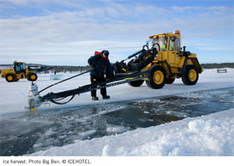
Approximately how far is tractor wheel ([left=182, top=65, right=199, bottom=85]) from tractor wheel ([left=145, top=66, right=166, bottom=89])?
1.78 meters

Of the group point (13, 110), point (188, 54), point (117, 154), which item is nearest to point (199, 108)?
point (117, 154)

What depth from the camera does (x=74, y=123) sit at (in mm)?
3244

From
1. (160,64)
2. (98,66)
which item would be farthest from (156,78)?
(98,66)

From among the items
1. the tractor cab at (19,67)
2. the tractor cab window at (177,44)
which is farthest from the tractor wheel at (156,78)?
the tractor cab at (19,67)

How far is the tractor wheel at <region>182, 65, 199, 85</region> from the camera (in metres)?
8.75

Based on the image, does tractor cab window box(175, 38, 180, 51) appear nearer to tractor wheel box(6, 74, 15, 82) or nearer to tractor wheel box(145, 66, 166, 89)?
tractor wheel box(145, 66, 166, 89)

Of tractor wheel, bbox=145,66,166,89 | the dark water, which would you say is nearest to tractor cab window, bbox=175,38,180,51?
tractor wheel, bbox=145,66,166,89

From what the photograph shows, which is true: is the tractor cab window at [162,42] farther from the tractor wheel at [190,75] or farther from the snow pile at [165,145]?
the snow pile at [165,145]

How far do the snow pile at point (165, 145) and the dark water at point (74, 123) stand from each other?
0.41 metres

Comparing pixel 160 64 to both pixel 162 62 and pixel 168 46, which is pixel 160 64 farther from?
pixel 168 46

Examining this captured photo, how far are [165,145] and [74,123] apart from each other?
1878 mm
